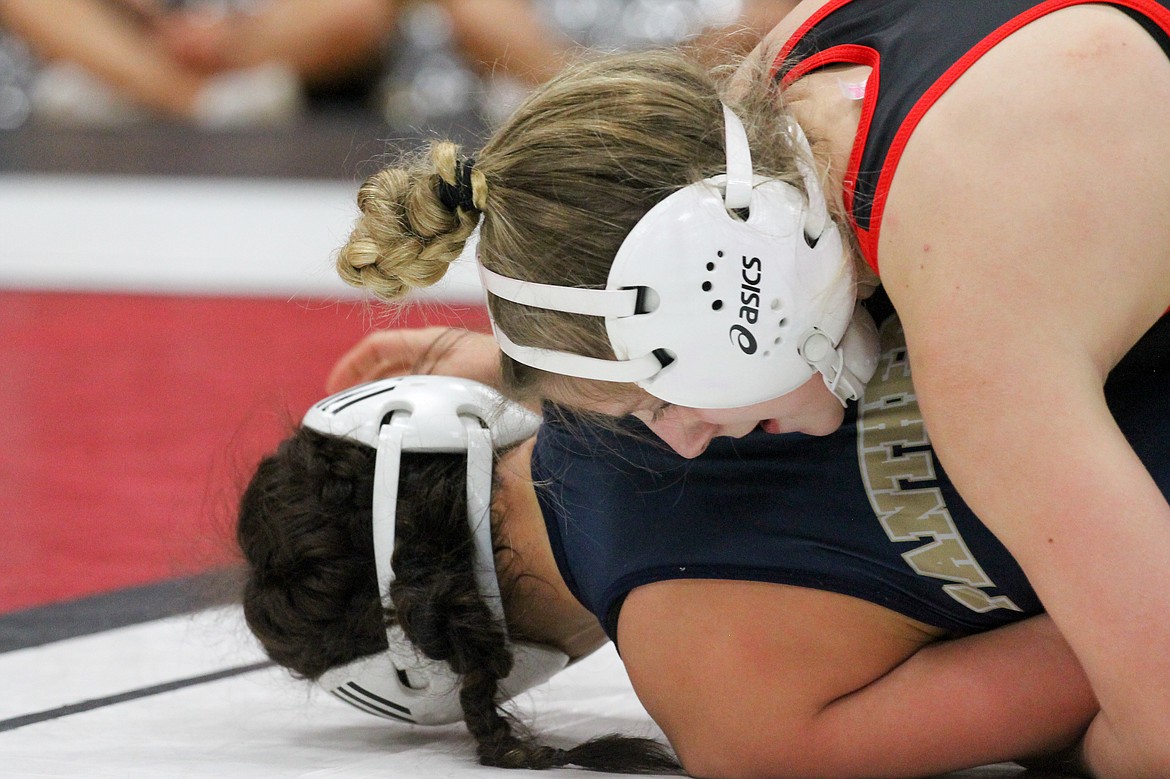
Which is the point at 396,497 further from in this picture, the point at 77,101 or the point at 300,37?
the point at 77,101

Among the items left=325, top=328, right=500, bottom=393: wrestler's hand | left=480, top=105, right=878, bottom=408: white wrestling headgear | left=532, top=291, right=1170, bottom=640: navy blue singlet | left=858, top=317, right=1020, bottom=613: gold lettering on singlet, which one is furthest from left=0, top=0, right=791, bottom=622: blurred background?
left=480, top=105, right=878, bottom=408: white wrestling headgear

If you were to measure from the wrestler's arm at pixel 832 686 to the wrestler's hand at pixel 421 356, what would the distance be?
0.55 meters

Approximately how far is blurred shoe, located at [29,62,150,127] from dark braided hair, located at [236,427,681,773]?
5673 millimetres

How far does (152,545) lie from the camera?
2.93 metres

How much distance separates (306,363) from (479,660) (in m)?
2.97

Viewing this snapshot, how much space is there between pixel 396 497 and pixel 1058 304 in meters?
0.86

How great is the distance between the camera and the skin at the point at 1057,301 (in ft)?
4.36

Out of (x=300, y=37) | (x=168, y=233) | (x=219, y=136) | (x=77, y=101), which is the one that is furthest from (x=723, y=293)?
(x=77, y=101)

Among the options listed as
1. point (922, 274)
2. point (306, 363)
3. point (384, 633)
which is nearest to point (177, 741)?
point (384, 633)

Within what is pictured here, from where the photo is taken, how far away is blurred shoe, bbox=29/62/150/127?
23.6ft

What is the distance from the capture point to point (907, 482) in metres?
1.68

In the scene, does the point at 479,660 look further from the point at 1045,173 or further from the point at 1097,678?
the point at 1045,173

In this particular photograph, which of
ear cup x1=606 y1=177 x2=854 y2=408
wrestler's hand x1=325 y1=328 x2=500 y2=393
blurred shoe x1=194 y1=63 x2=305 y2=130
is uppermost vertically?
blurred shoe x1=194 y1=63 x2=305 y2=130

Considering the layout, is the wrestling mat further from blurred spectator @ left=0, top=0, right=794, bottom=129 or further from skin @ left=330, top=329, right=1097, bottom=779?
blurred spectator @ left=0, top=0, right=794, bottom=129
